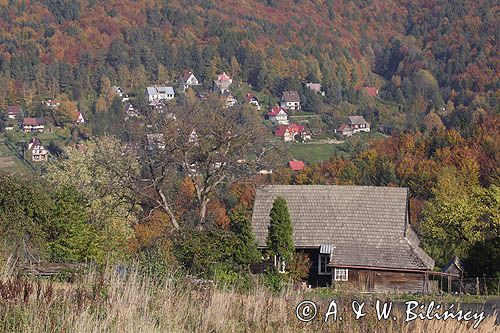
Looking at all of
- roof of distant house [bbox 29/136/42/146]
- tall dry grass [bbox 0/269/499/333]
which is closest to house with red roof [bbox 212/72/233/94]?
roof of distant house [bbox 29/136/42/146]

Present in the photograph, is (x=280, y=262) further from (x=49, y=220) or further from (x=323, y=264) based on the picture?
(x=49, y=220)

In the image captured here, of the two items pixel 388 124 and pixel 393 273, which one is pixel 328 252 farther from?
pixel 388 124

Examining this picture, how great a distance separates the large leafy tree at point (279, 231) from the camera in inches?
736

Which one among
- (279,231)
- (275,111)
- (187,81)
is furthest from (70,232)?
(187,81)

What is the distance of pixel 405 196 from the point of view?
811 inches

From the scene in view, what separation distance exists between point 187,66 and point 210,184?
129 m

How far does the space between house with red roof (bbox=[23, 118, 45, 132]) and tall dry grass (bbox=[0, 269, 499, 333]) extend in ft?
350

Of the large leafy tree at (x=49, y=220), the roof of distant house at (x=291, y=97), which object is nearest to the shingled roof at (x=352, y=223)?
the large leafy tree at (x=49, y=220)

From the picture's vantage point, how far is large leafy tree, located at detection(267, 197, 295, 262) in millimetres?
18688

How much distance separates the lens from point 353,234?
20312 mm

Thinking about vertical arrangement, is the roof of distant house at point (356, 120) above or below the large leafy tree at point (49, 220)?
above

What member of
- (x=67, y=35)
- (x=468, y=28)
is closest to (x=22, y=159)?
(x=67, y=35)

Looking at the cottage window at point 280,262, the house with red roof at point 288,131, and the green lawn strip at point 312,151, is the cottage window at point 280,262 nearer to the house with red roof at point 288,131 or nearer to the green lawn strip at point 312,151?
the green lawn strip at point 312,151

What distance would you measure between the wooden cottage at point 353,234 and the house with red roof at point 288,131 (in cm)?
8535
